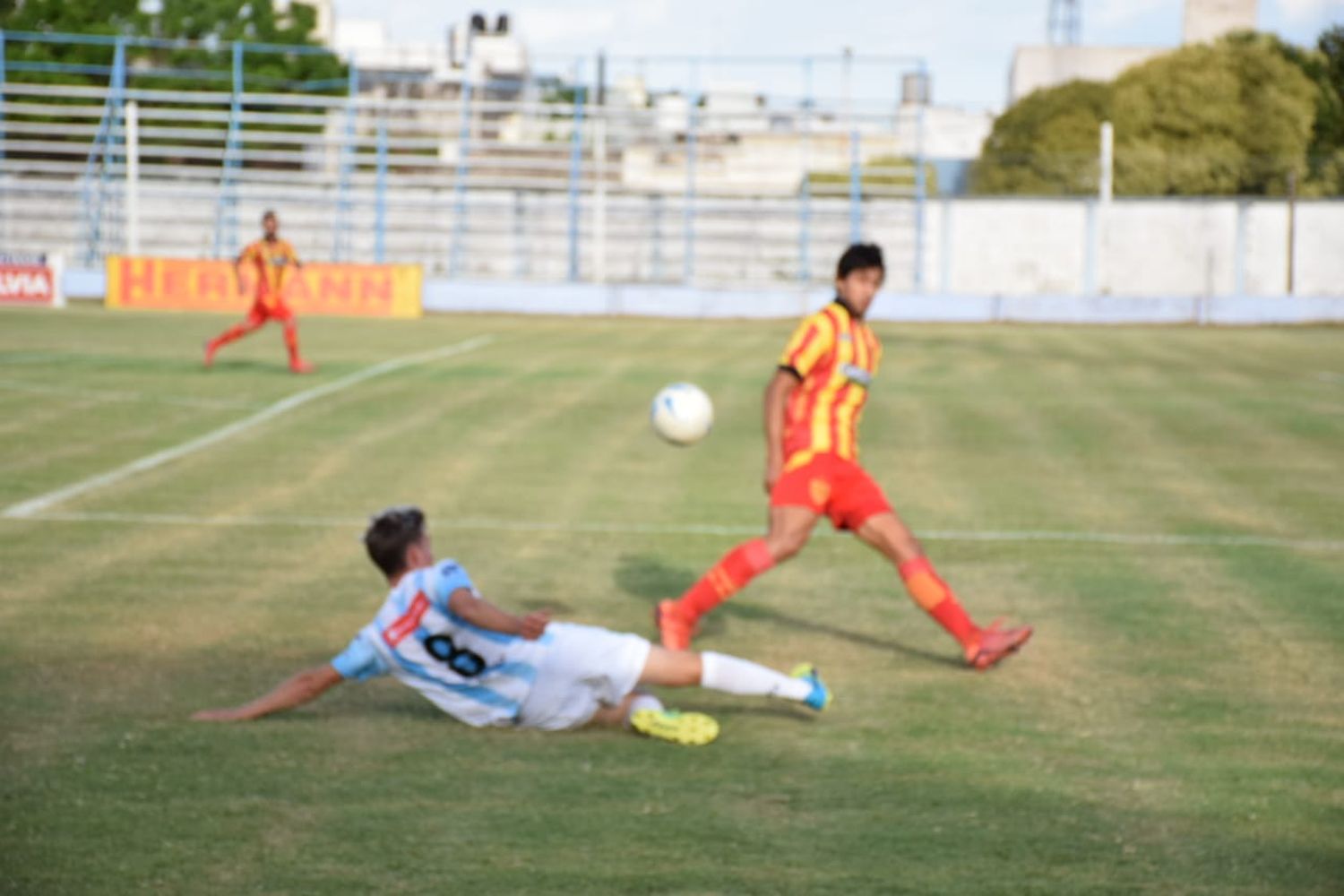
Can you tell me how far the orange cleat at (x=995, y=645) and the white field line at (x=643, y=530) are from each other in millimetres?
3978

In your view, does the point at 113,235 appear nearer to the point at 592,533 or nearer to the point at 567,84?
the point at 567,84

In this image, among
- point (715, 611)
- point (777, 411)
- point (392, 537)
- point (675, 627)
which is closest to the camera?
point (392, 537)

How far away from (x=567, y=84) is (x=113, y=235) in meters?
12.4

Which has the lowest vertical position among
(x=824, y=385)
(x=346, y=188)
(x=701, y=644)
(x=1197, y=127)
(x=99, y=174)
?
(x=701, y=644)

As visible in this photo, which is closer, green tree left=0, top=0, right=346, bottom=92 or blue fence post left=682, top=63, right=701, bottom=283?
blue fence post left=682, top=63, right=701, bottom=283

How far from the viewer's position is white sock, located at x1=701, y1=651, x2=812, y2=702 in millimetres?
7508

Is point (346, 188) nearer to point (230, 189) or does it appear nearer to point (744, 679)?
point (230, 189)

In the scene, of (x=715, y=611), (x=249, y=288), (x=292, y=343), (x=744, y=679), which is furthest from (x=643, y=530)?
(x=249, y=288)

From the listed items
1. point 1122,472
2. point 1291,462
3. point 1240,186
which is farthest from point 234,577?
point 1240,186

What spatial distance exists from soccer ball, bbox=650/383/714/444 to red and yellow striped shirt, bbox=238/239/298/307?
14200 mm

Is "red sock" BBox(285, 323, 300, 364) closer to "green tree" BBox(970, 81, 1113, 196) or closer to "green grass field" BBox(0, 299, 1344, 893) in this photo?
"green grass field" BBox(0, 299, 1344, 893)

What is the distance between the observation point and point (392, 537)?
7.20 metres

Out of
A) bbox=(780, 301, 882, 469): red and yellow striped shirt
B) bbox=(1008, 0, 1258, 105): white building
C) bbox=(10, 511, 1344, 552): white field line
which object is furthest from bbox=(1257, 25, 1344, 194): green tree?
bbox=(780, 301, 882, 469): red and yellow striped shirt

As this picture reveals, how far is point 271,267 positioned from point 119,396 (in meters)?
3.49
